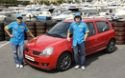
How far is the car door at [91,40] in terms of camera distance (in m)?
9.04

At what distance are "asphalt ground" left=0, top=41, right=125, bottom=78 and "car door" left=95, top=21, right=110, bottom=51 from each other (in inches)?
19.9

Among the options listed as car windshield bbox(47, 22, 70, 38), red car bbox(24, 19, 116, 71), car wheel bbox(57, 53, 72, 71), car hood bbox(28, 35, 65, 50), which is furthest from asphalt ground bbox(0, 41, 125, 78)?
car windshield bbox(47, 22, 70, 38)

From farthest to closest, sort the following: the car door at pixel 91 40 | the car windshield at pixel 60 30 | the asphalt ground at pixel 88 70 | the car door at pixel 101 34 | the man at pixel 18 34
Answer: the car door at pixel 101 34, the car door at pixel 91 40, the car windshield at pixel 60 30, the man at pixel 18 34, the asphalt ground at pixel 88 70

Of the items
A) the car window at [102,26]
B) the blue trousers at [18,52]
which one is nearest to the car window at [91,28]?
the car window at [102,26]

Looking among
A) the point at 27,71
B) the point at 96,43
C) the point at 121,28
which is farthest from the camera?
the point at 121,28

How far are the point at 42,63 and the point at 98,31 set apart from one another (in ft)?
9.58

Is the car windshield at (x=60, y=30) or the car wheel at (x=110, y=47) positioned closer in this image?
the car windshield at (x=60, y=30)

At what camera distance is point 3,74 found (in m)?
8.03

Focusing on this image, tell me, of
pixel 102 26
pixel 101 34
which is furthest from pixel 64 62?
Answer: pixel 102 26

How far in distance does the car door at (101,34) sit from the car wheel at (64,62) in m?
1.75

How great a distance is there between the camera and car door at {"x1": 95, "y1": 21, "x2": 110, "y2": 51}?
379 inches

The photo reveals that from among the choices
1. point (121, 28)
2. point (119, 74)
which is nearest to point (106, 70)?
point (119, 74)

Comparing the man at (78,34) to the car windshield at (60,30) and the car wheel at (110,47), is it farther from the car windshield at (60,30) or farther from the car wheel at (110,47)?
the car wheel at (110,47)

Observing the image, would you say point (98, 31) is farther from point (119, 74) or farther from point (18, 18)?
point (18, 18)
